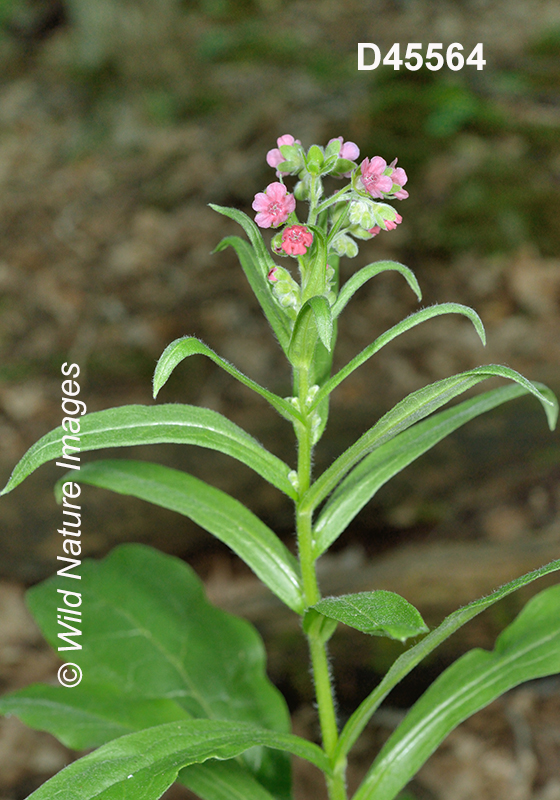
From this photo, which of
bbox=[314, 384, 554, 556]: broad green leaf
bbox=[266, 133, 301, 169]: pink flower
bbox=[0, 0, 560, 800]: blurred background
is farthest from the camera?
bbox=[0, 0, 560, 800]: blurred background

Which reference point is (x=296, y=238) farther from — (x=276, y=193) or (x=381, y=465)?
(x=381, y=465)

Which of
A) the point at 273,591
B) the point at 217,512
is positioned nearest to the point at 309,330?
the point at 217,512

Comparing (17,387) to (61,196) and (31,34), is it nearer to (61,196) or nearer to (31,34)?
(61,196)

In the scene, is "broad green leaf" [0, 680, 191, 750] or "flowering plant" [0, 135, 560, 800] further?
"broad green leaf" [0, 680, 191, 750]

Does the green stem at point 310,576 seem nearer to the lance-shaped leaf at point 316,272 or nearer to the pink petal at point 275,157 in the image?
the lance-shaped leaf at point 316,272

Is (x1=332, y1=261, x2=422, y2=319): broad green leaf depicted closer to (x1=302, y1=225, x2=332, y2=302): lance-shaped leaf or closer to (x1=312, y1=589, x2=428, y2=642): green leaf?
(x1=302, y1=225, x2=332, y2=302): lance-shaped leaf

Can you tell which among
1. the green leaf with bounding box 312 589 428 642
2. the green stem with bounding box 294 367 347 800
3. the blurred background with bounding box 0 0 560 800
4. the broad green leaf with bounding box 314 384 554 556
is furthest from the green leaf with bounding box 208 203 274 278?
the blurred background with bounding box 0 0 560 800

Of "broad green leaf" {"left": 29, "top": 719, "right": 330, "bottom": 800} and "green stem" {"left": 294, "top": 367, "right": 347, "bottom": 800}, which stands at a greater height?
"green stem" {"left": 294, "top": 367, "right": 347, "bottom": 800}
